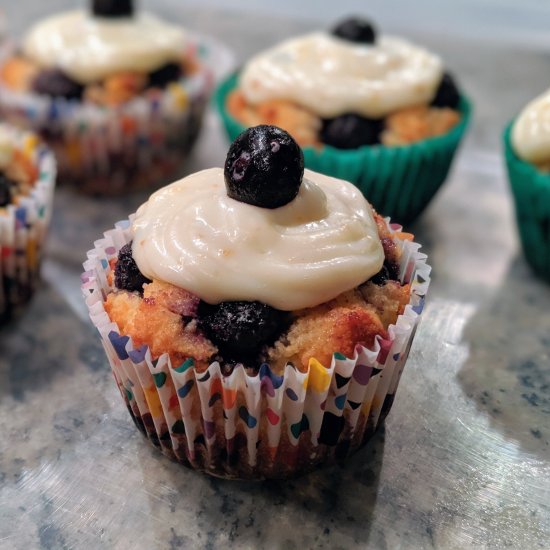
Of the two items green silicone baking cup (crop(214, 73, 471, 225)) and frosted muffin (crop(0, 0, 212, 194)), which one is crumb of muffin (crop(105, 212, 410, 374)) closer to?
green silicone baking cup (crop(214, 73, 471, 225))

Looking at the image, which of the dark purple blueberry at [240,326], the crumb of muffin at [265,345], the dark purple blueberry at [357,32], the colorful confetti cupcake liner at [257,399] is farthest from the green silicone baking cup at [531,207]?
the dark purple blueberry at [240,326]

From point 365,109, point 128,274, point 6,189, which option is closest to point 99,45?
point 6,189

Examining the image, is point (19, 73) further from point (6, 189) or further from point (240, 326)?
point (240, 326)

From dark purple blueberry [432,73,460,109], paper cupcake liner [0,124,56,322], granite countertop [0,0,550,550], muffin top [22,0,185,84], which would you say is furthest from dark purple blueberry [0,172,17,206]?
dark purple blueberry [432,73,460,109]

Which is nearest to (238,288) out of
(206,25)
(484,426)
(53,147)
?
(484,426)

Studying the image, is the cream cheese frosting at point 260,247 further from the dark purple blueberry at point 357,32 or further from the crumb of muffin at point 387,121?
the dark purple blueberry at point 357,32

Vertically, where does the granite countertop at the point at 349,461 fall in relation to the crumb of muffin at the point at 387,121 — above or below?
below
